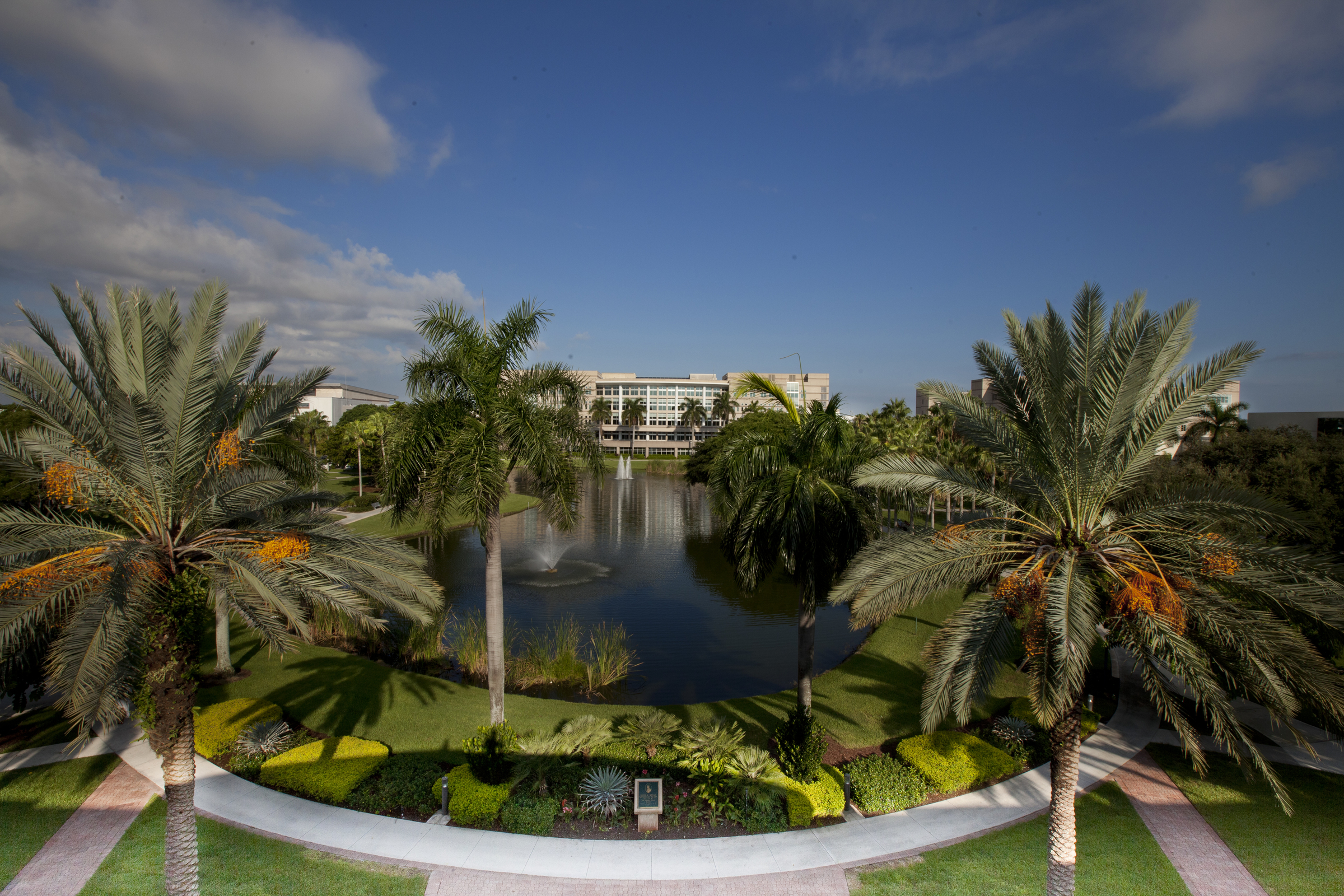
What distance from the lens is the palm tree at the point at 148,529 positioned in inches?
255

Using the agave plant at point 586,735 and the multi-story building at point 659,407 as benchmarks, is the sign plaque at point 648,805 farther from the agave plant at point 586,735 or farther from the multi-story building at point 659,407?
the multi-story building at point 659,407

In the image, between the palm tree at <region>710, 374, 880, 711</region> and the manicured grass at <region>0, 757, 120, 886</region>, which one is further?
the palm tree at <region>710, 374, 880, 711</region>

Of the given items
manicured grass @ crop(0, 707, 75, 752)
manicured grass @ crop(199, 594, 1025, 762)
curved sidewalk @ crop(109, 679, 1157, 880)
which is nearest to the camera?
curved sidewalk @ crop(109, 679, 1157, 880)

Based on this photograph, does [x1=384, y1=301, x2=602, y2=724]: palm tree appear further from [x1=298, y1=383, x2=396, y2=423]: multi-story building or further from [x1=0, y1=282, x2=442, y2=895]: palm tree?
[x1=298, y1=383, x2=396, y2=423]: multi-story building

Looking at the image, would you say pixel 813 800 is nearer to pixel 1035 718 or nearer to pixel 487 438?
pixel 1035 718

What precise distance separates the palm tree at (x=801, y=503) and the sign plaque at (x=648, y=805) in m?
3.23

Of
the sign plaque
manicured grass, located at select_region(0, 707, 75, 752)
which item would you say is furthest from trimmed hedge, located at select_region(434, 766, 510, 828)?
manicured grass, located at select_region(0, 707, 75, 752)

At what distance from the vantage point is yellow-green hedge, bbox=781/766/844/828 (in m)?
9.40

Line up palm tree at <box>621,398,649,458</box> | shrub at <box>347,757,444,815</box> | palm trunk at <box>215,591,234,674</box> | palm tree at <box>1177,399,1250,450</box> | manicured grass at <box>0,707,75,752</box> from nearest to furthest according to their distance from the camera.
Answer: shrub at <box>347,757,444,815</box>, manicured grass at <box>0,707,75,752</box>, palm trunk at <box>215,591,234,674</box>, palm tree at <box>1177,399,1250,450</box>, palm tree at <box>621,398,649,458</box>

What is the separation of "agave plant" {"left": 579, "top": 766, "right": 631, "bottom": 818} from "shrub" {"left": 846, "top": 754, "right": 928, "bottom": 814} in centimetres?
360

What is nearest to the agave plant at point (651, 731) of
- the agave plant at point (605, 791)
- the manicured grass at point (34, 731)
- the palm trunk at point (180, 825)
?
the agave plant at point (605, 791)

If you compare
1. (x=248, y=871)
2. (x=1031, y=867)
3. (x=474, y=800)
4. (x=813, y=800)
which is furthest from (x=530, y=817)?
(x=1031, y=867)

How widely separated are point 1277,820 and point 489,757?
456 inches

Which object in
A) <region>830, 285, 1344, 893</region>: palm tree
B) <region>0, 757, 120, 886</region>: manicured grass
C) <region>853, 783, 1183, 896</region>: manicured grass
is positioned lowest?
<region>853, 783, 1183, 896</region>: manicured grass
